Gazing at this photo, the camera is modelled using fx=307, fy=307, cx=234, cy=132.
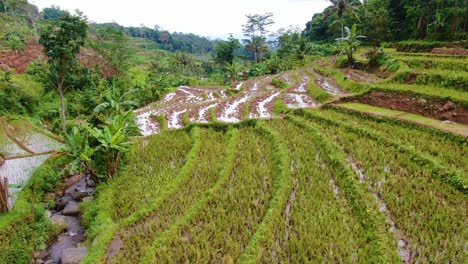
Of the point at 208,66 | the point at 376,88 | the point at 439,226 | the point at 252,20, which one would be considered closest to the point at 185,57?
the point at 208,66

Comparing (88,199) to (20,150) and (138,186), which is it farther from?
(20,150)

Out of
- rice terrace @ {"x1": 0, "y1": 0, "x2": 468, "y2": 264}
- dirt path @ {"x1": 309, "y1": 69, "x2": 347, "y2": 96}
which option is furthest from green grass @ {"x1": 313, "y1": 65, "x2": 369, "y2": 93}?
dirt path @ {"x1": 309, "y1": 69, "x2": 347, "y2": 96}

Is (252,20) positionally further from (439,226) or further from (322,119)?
(439,226)

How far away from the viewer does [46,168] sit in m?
9.80

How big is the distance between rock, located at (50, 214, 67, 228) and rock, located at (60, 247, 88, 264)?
56.0 inches

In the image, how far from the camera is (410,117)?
11.5 metres

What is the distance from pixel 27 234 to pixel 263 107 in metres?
12.5

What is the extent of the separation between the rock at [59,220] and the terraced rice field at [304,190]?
2.82 feet

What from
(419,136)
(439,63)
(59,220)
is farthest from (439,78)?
(59,220)

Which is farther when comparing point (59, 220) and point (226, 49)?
point (226, 49)

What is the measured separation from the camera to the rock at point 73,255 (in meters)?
6.45

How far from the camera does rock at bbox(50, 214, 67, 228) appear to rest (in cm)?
801

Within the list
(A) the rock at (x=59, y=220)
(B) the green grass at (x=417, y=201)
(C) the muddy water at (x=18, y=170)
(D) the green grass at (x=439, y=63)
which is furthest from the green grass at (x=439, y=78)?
(C) the muddy water at (x=18, y=170)

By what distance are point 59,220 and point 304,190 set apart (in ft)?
21.3
